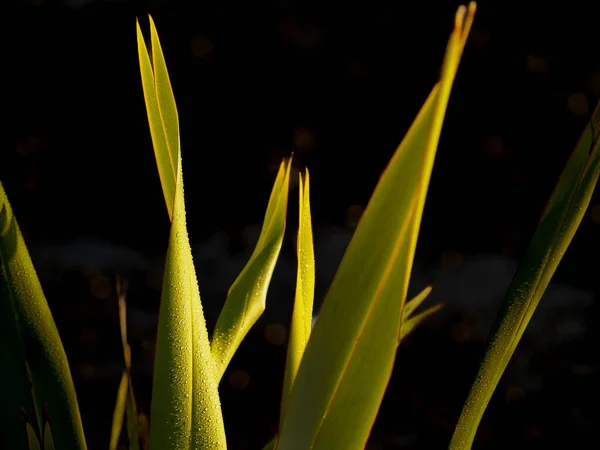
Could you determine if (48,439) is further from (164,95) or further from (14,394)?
(164,95)

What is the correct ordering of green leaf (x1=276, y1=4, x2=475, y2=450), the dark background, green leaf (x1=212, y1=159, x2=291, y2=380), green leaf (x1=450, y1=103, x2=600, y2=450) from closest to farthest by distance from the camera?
green leaf (x1=276, y1=4, x2=475, y2=450), green leaf (x1=450, y1=103, x2=600, y2=450), green leaf (x1=212, y1=159, x2=291, y2=380), the dark background

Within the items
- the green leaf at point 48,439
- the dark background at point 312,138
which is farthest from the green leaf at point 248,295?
the dark background at point 312,138

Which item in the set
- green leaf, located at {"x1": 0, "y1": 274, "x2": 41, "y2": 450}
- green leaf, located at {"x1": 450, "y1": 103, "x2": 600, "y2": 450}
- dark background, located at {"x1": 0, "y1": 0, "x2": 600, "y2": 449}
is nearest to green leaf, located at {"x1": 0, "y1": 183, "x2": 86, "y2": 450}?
green leaf, located at {"x1": 0, "y1": 274, "x2": 41, "y2": 450}

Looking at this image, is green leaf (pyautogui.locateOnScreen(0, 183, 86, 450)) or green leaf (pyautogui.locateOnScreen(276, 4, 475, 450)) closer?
green leaf (pyautogui.locateOnScreen(276, 4, 475, 450))

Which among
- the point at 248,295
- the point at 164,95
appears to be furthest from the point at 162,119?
the point at 248,295

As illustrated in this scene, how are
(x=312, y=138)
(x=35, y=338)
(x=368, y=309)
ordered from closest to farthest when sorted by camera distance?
(x=368, y=309), (x=35, y=338), (x=312, y=138)

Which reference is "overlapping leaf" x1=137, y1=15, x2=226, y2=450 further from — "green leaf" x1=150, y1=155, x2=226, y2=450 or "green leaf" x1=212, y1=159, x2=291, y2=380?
"green leaf" x1=212, y1=159, x2=291, y2=380

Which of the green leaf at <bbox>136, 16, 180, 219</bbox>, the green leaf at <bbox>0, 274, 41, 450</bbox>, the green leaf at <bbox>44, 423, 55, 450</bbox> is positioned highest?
the green leaf at <bbox>136, 16, 180, 219</bbox>
